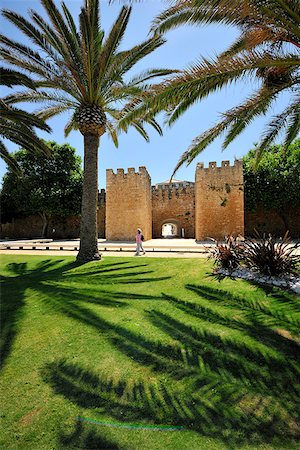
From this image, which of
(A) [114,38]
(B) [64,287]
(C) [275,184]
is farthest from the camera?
(C) [275,184]

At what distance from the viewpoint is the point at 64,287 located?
529cm

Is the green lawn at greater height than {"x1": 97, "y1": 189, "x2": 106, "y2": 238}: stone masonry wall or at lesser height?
lesser

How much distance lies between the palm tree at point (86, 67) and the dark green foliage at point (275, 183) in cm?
1414

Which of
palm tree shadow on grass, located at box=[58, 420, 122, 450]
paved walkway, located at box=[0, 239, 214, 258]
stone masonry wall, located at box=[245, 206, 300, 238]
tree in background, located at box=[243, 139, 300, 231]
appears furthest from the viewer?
stone masonry wall, located at box=[245, 206, 300, 238]

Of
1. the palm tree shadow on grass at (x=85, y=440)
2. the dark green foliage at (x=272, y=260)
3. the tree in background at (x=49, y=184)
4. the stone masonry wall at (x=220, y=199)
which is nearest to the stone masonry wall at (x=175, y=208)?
the stone masonry wall at (x=220, y=199)

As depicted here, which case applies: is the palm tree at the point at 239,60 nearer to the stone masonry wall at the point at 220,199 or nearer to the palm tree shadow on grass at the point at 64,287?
the palm tree shadow on grass at the point at 64,287

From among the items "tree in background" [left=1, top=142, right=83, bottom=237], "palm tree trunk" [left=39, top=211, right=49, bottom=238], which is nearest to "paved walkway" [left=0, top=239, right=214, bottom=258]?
"tree in background" [left=1, top=142, right=83, bottom=237]

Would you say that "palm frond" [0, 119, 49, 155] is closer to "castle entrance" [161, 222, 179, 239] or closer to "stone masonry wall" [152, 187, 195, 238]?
"stone masonry wall" [152, 187, 195, 238]

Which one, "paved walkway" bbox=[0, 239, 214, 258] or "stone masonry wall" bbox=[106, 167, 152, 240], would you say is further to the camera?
"stone masonry wall" bbox=[106, 167, 152, 240]

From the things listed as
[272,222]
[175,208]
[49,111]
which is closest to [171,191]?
[175,208]

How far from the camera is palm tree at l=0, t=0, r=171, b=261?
6496 millimetres

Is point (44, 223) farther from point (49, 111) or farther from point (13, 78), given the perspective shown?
point (13, 78)

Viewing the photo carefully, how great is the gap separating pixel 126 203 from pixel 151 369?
16246 mm

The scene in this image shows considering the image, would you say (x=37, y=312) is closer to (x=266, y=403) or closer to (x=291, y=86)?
(x=266, y=403)
